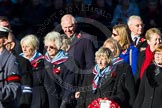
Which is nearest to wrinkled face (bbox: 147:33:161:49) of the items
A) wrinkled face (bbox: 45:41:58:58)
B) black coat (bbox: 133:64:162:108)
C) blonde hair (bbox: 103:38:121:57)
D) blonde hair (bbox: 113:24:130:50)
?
blonde hair (bbox: 113:24:130:50)

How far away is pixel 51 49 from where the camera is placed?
10.4m

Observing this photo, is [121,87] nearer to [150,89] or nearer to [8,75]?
[150,89]

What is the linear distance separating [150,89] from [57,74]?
5.06 feet

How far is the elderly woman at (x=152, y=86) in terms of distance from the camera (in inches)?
375

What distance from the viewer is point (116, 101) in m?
9.83

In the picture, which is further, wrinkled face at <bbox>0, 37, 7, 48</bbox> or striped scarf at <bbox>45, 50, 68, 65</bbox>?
striped scarf at <bbox>45, 50, 68, 65</bbox>

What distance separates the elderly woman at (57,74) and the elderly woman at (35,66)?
11 centimetres

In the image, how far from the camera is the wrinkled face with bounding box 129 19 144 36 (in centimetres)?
1120

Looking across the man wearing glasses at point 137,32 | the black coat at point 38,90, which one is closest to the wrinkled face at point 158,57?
the man wearing glasses at point 137,32

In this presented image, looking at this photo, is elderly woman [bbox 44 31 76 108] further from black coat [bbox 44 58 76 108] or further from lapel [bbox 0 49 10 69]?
lapel [bbox 0 49 10 69]

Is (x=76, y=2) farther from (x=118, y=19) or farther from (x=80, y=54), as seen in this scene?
(x=80, y=54)

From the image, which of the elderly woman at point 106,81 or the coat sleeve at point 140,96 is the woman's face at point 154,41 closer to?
the elderly woman at point 106,81

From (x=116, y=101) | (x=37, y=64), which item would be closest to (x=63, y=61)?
(x=37, y=64)

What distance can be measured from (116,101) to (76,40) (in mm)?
1522
